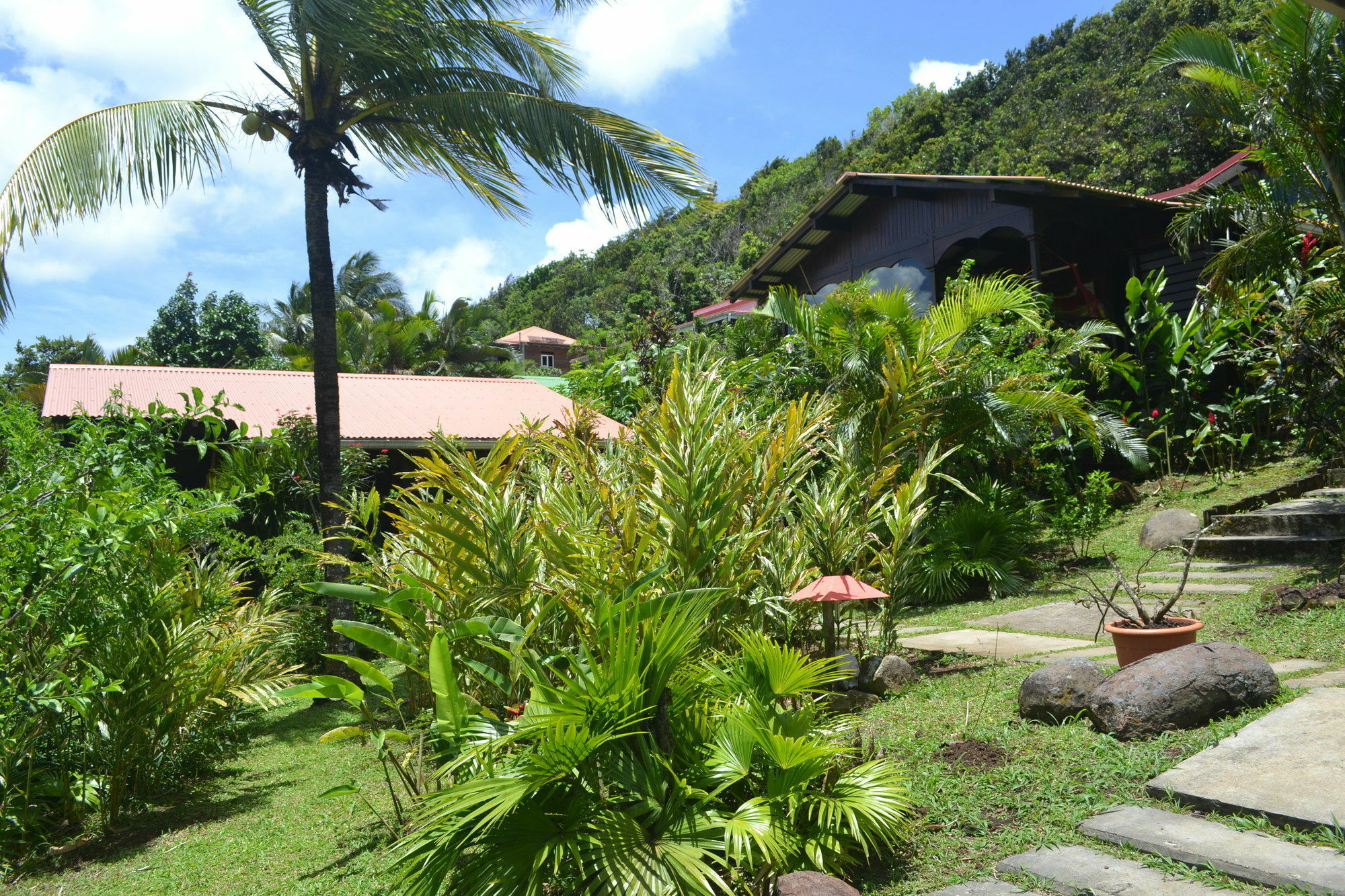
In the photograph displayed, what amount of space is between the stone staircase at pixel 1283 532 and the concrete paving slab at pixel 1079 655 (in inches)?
109

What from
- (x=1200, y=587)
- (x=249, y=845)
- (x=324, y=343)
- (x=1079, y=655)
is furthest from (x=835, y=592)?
(x=324, y=343)

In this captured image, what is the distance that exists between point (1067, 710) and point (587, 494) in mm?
2527

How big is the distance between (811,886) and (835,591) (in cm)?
205

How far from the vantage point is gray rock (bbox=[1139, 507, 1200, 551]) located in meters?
9.27

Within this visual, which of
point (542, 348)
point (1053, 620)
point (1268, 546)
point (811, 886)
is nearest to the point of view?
point (811, 886)

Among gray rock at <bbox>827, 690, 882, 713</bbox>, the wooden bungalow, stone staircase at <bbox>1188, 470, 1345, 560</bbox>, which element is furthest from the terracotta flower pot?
the wooden bungalow

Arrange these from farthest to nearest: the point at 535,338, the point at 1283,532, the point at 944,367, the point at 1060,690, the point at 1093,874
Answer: the point at 535,338
the point at 1283,532
the point at 944,367
the point at 1060,690
the point at 1093,874

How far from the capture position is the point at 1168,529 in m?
9.38

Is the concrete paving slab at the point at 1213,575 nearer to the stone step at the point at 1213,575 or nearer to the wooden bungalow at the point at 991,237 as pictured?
the stone step at the point at 1213,575

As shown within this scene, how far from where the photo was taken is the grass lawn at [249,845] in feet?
12.9

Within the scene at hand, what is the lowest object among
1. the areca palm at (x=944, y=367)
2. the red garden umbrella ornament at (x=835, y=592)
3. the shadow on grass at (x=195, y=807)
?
the shadow on grass at (x=195, y=807)

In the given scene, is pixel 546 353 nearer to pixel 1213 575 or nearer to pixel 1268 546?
pixel 1268 546

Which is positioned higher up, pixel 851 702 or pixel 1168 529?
pixel 1168 529

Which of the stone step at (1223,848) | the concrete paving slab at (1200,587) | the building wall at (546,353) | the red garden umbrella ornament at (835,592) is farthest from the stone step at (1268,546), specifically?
the building wall at (546,353)
